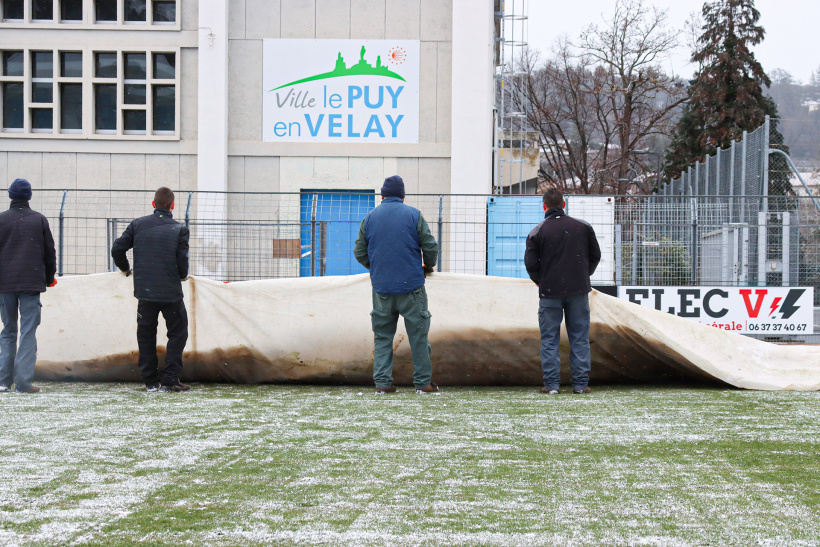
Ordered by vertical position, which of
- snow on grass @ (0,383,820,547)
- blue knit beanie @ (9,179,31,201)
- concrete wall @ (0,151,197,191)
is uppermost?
concrete wall @ (0,151,197,191)

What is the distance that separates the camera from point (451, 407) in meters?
6.04

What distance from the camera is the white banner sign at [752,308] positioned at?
11461mm

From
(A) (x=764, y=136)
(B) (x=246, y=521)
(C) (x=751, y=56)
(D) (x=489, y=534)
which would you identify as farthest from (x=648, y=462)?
(C) (x=751, y=56)

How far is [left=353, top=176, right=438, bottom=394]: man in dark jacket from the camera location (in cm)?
708

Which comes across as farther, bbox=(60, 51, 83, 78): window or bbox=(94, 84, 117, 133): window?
bbox=(94, 84, 117, 133): window

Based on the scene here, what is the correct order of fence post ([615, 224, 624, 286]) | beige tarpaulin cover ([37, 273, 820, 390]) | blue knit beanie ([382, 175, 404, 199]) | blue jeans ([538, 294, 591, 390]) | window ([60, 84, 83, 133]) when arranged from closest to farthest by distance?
blue jeans ([538, 294, 591, 390]), blue knit beanie ([382, 175, 404, 199]), beige tarpaulin cover ([37, 273, 820, 390]), fence post ([615, 224, 624, 286]), window ([60, 84, 83, 133])

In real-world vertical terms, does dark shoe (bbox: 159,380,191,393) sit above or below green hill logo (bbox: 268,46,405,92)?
below

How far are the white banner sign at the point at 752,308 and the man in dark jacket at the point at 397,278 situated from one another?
5526mm

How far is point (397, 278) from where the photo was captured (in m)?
7.06

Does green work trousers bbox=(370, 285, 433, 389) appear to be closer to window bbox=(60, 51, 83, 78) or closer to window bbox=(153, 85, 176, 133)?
window bbox=(153, 85, 176, 133)

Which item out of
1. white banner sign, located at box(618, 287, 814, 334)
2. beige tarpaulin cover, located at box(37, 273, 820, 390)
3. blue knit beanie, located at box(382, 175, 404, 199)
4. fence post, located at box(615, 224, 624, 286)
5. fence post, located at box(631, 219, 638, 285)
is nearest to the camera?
blue knit beanie, located at box(382, 175, 404, 199)

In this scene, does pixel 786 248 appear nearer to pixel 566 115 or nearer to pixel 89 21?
pixel 89 21

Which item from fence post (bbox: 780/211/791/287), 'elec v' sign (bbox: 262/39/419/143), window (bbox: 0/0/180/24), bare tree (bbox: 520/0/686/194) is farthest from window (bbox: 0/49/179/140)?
bare tree (bbox: 520/0/686/194)

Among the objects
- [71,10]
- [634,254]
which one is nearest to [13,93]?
[71,10]
